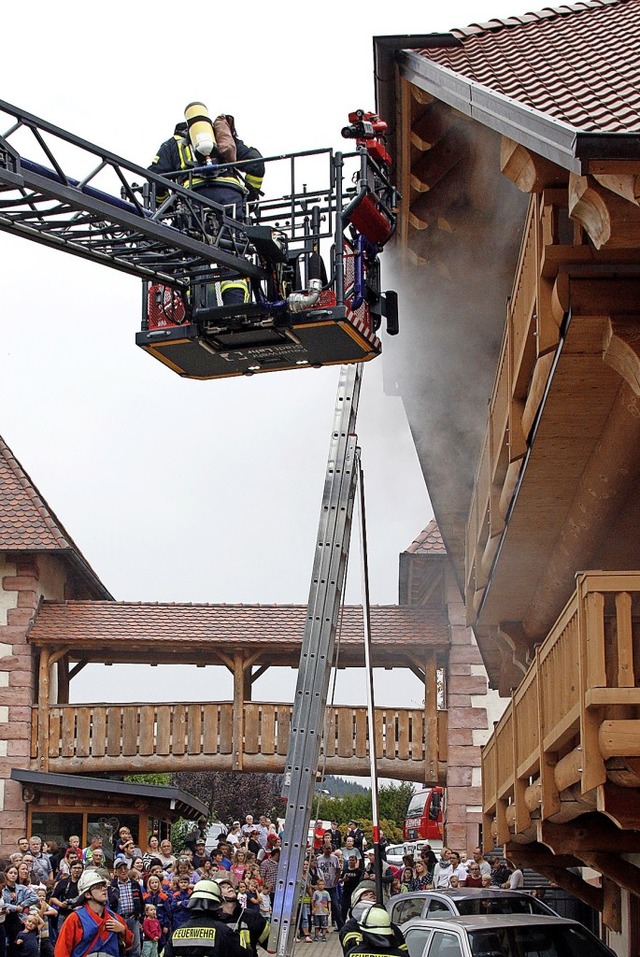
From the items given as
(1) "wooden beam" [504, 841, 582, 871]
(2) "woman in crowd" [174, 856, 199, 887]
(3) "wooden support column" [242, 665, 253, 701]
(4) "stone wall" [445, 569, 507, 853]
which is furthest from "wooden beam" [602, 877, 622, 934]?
(3) "wooden support column" [242, 665, 253, 701]

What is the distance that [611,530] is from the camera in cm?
1341

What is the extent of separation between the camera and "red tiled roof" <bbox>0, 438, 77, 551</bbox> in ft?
87.2

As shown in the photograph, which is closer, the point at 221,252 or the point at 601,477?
the point at 601,477

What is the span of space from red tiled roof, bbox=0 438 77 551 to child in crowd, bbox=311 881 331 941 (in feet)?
25.8

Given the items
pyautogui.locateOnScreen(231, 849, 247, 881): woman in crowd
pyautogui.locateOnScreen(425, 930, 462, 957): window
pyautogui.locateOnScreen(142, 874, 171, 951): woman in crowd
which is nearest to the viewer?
pyautogui.locateOnScreen(425, 930, 462, 957): window

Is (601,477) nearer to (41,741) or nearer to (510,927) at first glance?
(510,927)

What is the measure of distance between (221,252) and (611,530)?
453 centimetres

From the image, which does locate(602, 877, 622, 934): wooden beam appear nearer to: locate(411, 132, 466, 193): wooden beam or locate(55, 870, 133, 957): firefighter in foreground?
locate(55, 870, 133, 957): firefighter in foreground

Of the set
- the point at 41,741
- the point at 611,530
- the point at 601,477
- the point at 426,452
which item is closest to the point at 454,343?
the point at 426,452

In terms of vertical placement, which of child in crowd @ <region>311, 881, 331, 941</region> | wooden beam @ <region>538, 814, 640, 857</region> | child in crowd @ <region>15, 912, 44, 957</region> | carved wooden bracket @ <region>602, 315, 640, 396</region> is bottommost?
child in crowd @ <region>311, 881, 331, 941</region>

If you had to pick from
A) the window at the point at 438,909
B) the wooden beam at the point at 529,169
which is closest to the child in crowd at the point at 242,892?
the window at the point at 438,909

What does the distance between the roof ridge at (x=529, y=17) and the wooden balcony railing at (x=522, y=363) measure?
261cm

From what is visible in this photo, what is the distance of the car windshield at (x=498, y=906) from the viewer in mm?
13188

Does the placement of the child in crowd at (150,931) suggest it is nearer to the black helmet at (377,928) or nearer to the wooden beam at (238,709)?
the black helmet at (377,928)
